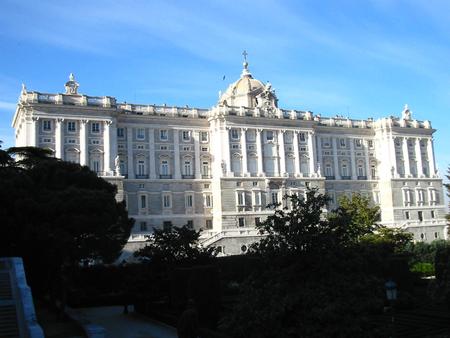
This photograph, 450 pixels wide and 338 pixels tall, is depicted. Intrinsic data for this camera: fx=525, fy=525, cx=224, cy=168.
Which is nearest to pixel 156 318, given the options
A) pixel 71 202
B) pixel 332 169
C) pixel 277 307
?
pixel 71 202

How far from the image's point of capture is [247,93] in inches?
2591

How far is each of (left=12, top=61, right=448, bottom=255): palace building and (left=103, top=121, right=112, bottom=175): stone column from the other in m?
0.11

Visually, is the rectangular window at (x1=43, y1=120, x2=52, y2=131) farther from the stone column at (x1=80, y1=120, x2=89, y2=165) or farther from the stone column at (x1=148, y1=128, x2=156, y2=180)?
the stone column at (x1=148, y1=128, x2=156, y2=180)

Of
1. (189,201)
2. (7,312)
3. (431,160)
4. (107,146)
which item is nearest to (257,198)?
(189,201)

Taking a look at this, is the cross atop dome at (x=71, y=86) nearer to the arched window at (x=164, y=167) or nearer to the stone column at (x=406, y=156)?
the arched window at (x=164, y=167)

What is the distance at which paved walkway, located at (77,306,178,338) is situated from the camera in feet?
71.5

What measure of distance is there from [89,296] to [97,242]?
976 centimetres

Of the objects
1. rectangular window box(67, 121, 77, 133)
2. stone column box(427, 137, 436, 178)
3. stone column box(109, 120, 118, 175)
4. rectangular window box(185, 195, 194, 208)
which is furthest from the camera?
stone column box(427, 137, 436, 178)

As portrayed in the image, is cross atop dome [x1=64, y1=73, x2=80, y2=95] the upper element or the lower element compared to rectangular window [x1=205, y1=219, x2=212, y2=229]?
upper

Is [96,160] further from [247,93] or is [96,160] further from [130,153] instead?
[247,93]

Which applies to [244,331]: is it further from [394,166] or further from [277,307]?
[394,166]

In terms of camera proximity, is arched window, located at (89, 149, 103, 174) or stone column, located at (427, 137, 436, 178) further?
stone column, located at (427, 137, 436, 178)

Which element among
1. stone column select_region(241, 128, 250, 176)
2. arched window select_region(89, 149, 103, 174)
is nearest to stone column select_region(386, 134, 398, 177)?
stone column select_region(241, 128, 250, 176)

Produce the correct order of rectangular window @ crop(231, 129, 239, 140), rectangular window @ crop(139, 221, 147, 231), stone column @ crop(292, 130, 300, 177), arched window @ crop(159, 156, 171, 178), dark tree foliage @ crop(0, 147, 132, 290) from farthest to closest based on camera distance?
stone column @ crop(292, 130, 300, 177)
rectangular window @ crop(231, 129, 239, 140)
arched window @ crop(159, 156, 171, 178)
rectangular window @ crop(139, 221, 147, 231)
dark tree foliage @ crop(0, 147, 132, 290)
